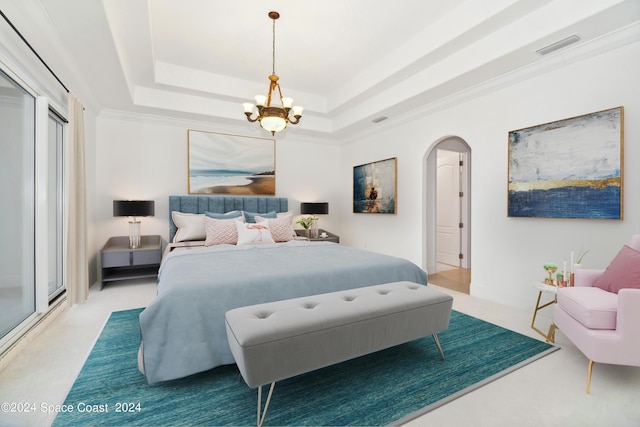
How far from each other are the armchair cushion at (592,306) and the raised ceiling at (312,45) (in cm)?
211

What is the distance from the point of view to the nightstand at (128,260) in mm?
3943

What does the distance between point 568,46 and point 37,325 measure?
5.32m

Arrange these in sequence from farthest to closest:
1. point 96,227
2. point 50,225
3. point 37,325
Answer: point 96,227
point 50,225
point 37,325

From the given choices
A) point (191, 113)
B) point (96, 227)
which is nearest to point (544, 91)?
point (191, 113)

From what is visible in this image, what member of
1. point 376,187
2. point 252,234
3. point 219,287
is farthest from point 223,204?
point 219,287

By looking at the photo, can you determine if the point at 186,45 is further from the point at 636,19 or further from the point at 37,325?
the point at 636,19

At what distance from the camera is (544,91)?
10.2ft

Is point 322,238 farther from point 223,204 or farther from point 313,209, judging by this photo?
point 223,204

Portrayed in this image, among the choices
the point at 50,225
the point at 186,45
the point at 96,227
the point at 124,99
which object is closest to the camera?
the point at 50,225

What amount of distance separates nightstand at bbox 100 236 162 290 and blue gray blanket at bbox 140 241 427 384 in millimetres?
1328

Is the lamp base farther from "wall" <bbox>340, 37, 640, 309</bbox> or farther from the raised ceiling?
"wall" <bbox>340, 37, 640, 309</bbox>

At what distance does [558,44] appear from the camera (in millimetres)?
2754

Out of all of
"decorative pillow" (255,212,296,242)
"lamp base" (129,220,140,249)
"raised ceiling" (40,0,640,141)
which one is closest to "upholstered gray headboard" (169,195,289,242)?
"lamp base" (129,220,140,249)

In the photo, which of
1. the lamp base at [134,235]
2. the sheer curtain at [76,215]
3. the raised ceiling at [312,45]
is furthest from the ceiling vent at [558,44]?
the lamp base at [134,235]
